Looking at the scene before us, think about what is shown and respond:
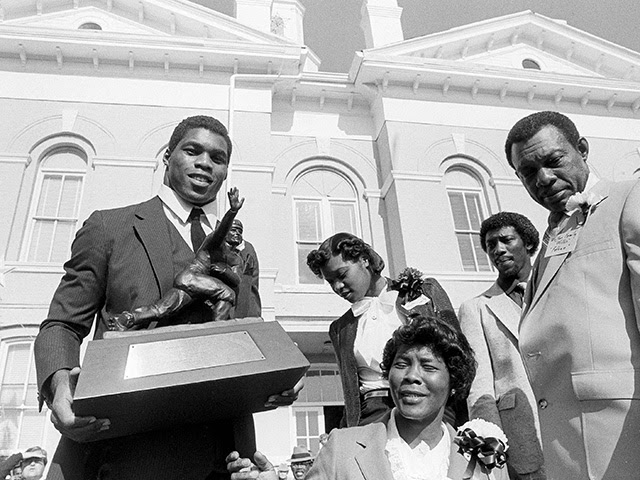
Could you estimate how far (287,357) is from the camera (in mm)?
1428

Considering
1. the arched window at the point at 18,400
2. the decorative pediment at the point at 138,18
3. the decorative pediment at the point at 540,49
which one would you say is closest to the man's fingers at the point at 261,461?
the arched window at the point at 18,400

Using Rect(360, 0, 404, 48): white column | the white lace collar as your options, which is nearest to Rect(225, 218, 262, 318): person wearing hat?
the white lace collar

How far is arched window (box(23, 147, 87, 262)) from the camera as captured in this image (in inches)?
385

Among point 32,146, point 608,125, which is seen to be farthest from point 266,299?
point 608,125

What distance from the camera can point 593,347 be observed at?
1.83 m

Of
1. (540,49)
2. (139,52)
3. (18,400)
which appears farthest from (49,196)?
(540,49)

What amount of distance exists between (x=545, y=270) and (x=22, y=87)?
1113 centimetres

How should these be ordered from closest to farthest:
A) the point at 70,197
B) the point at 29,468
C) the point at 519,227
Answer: the point at 519,227 < the point at 29,468 < the point at 70,197

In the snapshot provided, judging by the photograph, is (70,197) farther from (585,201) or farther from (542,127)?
(585,201)

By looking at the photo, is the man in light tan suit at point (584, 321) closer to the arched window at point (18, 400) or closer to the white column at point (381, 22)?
the arched window at point (18, 400)

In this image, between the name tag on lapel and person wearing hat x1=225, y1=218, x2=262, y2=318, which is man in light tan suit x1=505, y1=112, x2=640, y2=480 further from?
person wearing hat x1=225, y1=218, x2=262, y2=318

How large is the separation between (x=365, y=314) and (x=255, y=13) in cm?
1181

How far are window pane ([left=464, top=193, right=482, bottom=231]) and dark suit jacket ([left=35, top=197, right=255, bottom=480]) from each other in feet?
33.6

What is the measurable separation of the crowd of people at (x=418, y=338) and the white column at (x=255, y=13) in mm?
12079
